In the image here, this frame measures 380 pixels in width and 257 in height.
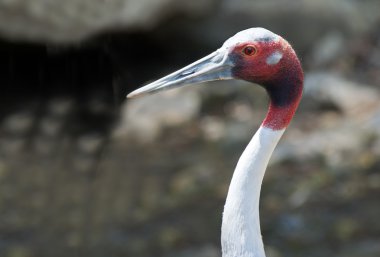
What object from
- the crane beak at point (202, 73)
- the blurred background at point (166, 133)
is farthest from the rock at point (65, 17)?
the crane beak at point (202, 73)

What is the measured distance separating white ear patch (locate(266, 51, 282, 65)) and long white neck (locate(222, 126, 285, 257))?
328 millimetres

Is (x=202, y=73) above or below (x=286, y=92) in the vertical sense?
above

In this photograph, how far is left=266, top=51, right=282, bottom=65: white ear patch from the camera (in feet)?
15.7

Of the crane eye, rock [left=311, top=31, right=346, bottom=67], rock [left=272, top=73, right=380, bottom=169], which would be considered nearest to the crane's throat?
the crane eye

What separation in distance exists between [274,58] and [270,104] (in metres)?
0.23

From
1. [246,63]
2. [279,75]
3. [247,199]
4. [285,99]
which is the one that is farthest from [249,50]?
[247,199]

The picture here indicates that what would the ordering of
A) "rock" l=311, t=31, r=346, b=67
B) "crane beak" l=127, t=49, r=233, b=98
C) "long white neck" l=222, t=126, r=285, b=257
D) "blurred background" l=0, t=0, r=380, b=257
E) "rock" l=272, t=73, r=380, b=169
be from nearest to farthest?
"long white neck" l=222, t=126, r=285, b=257 < "crane beak" l=127, t=49, r=233, b=98 < "blurred background" l=0, t=0, r=380, b=257 < "rock" l=272, t=73, r=380, b=169 < "rock" l=311, t=31, r=346, b=67

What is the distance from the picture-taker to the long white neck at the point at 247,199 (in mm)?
4742

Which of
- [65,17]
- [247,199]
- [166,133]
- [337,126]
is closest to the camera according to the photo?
[247,199]

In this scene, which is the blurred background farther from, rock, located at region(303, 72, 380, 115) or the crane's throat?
the crane's throat

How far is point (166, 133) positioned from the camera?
32.7 feet

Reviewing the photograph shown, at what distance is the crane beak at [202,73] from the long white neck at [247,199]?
1.16ft

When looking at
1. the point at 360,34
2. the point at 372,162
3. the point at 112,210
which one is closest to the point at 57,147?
the point at 112,210

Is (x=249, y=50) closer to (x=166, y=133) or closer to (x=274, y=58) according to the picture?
(x=274, y=58)
